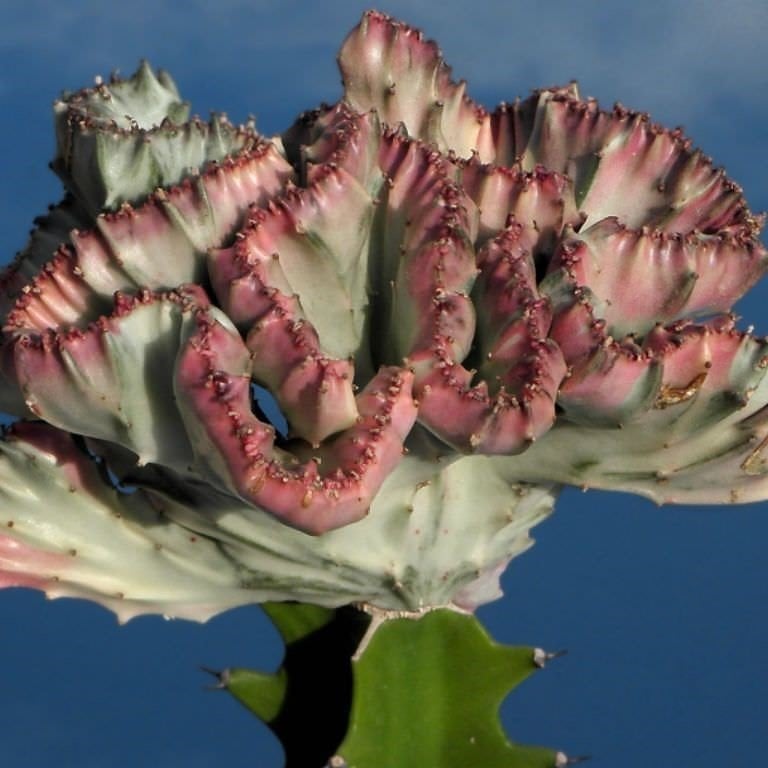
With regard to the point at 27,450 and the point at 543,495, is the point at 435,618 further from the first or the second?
the point at 27,450

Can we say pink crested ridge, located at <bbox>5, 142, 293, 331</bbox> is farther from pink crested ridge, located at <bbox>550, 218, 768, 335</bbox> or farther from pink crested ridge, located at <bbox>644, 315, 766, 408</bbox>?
pink crested ridge, located at <bbox>644, 315, 766, 408</bbox>

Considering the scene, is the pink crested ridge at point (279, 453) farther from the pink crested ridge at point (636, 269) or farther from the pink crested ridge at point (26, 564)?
the pink crested ridge at point (26, 564)

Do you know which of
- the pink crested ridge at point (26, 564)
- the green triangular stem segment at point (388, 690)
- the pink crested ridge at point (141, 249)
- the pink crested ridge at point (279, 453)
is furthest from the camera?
the green triangular stem segment at point (388, 690)

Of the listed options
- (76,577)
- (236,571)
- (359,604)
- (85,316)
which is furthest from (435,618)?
(85,316)

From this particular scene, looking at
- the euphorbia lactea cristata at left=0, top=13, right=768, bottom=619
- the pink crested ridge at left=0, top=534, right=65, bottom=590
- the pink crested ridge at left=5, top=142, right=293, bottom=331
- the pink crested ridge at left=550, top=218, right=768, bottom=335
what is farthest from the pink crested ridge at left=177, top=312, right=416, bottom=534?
the pink crested ridge at left=0, top=534, right=65, bottom=590

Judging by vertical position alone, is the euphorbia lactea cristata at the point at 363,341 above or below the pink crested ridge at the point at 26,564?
above

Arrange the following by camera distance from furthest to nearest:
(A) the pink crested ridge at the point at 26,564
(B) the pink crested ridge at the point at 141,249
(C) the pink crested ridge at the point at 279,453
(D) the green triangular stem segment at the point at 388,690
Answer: (D) the green triangular stem segment at the point at 388,690
(A) the pink crested ridge at the point at 26,564
(B) the pink crested ridge at the point at 141,249
(C) the pink crested ridge at the point at 279,453

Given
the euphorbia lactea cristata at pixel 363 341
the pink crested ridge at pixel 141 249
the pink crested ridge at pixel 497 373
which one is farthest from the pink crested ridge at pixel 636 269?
the pink crested ridge at pixel 141 249

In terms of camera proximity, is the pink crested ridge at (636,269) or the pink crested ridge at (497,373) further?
the pink crested ridge at (636,269)

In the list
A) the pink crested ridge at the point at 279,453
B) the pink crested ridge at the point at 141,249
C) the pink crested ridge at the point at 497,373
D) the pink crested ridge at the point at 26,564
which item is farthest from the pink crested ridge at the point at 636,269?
the pink crested ridge at the point at 26,564
